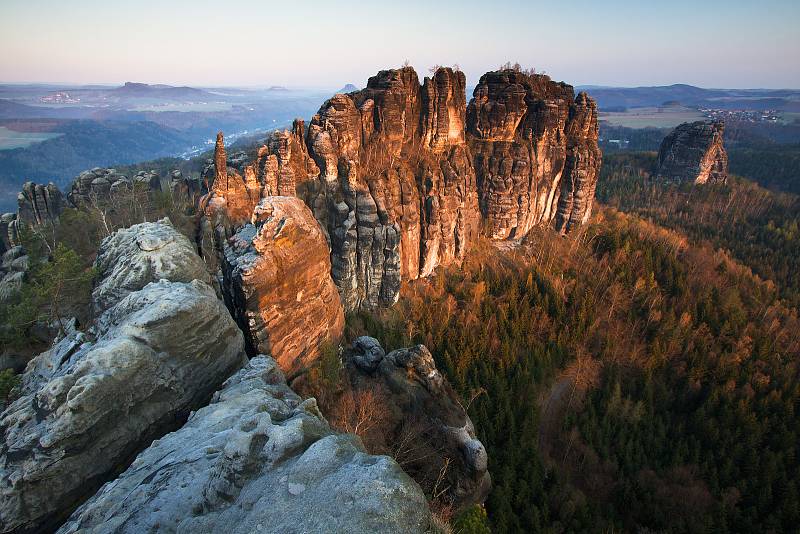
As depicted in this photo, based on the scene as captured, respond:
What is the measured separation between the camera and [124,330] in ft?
47.5

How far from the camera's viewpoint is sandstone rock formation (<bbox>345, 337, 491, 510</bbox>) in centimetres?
2022

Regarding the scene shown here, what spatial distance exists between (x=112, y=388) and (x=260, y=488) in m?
7.30

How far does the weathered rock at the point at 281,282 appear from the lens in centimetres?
2288

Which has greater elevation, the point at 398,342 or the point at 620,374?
the point at 398,342

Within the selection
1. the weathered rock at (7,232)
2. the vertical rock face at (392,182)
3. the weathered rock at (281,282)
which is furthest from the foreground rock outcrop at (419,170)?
the weathered rock at (7,232)

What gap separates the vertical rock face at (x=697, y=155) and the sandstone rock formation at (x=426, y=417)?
10076 cm

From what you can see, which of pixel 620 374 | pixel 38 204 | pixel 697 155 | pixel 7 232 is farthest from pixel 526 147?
pixel 7 232

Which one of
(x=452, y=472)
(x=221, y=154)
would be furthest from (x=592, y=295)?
(x=221, y=154)

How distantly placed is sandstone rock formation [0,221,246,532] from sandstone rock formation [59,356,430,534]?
6.99 ft

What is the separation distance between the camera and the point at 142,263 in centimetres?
1944

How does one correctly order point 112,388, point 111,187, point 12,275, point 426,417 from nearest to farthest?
point 112,388 < point 426,417 < point 12,275 < point 111,187

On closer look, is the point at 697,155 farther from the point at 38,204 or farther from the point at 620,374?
the point at 38,204

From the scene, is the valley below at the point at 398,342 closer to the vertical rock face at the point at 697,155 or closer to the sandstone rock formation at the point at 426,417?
the sandstone rock formation at the point at 426,417

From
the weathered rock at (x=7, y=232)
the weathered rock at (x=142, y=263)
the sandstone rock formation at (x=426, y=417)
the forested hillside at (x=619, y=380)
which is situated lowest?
the forested hillside at (x=619, y=380)
